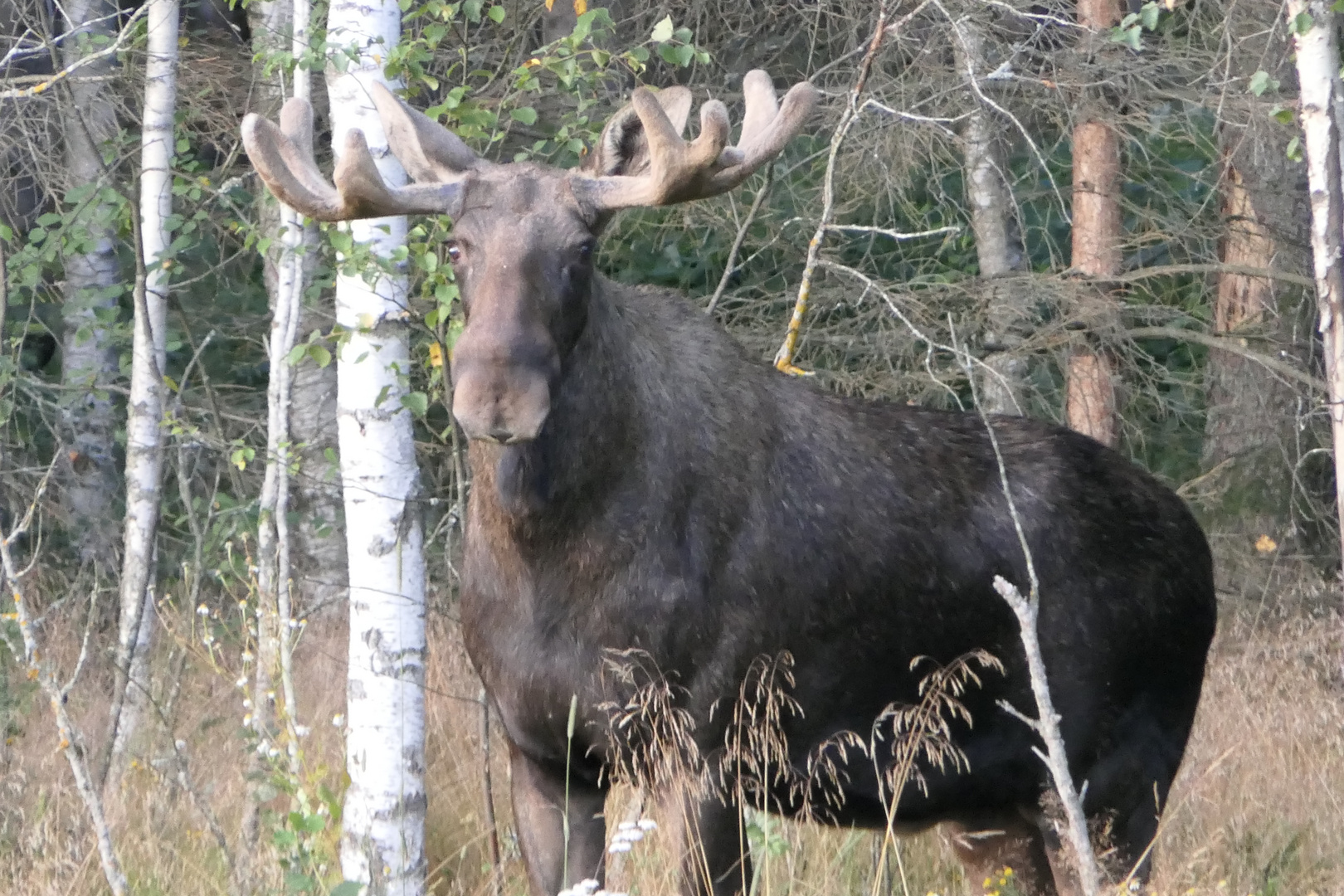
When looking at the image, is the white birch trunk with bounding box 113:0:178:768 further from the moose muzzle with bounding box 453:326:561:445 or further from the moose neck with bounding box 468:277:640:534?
the moose muzzle with bounding box 453:326:561:445

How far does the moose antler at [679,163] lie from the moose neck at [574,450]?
286mm

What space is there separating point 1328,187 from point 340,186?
238 cm

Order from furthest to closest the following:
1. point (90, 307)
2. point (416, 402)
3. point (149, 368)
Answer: point (90, 307) < point (149, 368) < point (416, 402)

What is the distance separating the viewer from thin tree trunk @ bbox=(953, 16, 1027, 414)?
295 inches

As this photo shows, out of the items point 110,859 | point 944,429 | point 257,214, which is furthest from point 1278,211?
point 110,859

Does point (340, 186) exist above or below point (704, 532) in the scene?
above

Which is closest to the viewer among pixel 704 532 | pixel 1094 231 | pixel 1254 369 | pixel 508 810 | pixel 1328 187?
pixel 1328 187

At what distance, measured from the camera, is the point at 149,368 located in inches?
243

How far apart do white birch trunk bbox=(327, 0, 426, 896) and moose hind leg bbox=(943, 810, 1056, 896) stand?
1.75 m

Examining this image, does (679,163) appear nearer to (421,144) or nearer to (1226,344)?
(421,144)

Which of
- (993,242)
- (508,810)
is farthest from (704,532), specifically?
(993,242)

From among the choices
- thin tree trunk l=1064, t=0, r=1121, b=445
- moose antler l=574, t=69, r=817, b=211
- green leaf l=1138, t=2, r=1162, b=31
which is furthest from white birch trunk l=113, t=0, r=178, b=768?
thin tree trunk l=1064, t=0, r=1121, b=445

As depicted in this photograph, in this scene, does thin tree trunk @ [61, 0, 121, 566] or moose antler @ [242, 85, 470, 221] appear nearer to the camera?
moose antler @ [242, 85, 470, 221]

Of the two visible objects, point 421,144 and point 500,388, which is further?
point 421,144
